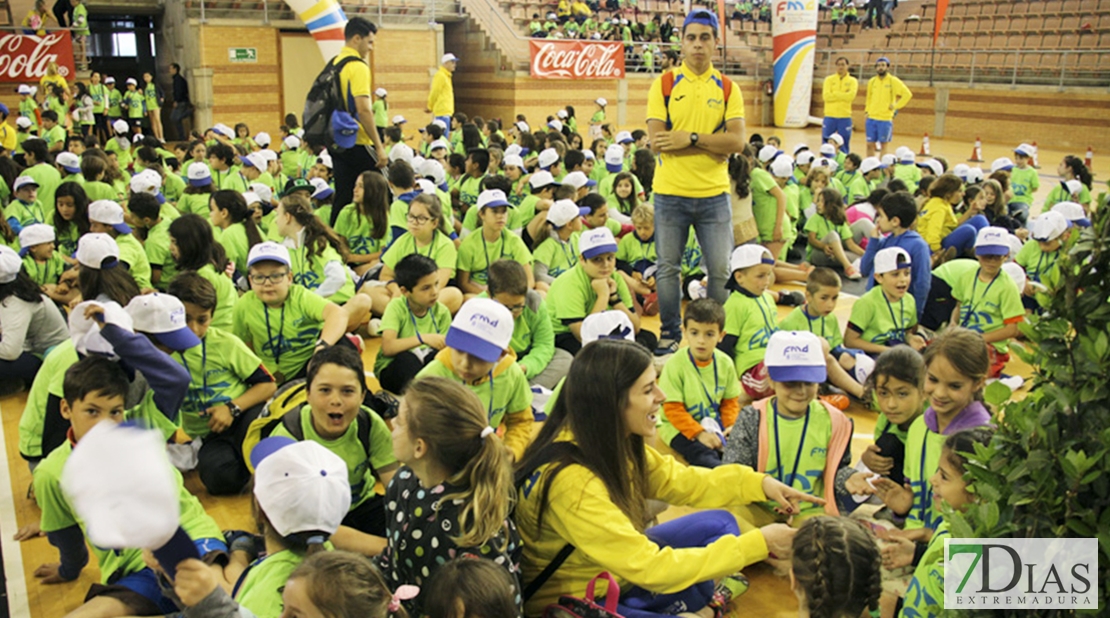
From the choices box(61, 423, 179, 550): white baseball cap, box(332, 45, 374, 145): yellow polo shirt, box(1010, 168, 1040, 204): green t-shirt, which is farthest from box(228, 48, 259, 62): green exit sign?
box(61, 423, 179, 550): white baseball cap

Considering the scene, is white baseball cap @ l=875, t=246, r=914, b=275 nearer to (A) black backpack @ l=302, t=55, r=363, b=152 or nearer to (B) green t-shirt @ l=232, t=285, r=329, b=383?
(B) green t-shirt @ l=232, t=285, r=329, b=383

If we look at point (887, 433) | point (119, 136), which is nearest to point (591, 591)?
point (887, 433)

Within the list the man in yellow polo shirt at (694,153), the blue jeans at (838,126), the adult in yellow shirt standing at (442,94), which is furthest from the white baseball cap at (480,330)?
the blue jeans at (838,126)

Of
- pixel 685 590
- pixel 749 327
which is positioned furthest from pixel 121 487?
pixel 749 327

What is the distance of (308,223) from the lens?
5.96 metres

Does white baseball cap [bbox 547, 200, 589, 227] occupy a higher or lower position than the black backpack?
lower

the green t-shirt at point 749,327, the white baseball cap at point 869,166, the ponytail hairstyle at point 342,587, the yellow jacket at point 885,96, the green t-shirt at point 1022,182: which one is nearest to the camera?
the ponytail hairstyle at point 342,587

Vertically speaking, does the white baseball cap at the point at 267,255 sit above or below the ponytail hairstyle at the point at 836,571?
above

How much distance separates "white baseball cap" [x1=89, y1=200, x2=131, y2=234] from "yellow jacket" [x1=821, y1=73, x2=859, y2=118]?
12066 mm

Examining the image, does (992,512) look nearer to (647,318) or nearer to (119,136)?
(647,318)

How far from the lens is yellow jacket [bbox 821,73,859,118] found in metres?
15.1

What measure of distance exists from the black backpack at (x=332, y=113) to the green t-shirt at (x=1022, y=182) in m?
7.09

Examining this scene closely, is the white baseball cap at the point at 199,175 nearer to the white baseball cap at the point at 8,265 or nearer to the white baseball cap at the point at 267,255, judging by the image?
the white baseball cap at the point at 8,265

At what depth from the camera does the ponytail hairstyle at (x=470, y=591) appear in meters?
2.21
